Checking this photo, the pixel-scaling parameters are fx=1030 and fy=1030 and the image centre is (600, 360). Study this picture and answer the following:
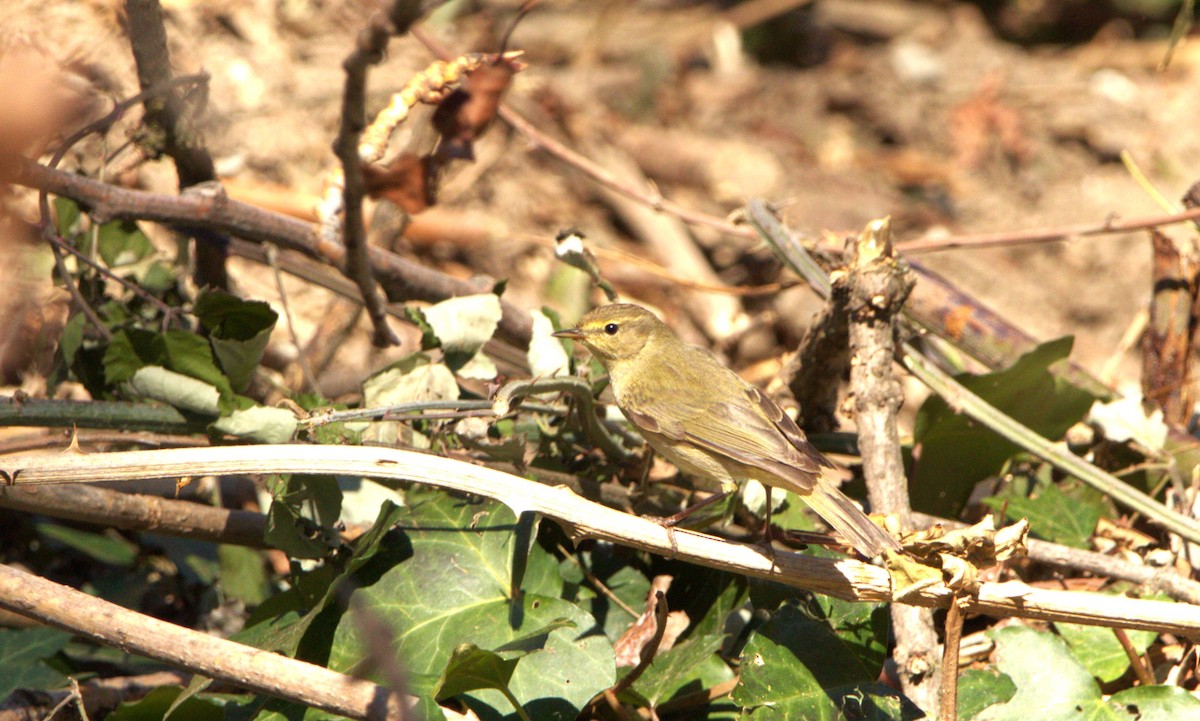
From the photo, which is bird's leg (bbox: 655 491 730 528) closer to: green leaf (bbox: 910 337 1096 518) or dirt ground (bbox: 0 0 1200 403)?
green leaf (bbox: 910 337 1096 518)

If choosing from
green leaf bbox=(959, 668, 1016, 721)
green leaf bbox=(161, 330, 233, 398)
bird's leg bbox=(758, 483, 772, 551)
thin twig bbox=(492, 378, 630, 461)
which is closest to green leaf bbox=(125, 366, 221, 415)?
green leaf bbox=(161, 330, 233, 398)

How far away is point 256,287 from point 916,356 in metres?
2.78

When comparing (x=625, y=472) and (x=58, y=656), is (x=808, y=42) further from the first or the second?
(x=58, y=656)

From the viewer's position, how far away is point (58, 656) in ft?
9.56

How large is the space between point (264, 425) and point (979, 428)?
209 centimetres

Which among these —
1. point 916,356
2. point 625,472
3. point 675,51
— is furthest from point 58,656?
point 675,51

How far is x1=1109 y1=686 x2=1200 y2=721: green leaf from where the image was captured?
8.07 ft

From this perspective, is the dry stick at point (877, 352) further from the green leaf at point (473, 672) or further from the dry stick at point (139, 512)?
the dry stick at point (139, 512)

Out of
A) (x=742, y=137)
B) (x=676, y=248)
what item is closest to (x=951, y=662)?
(x=676, y=248)

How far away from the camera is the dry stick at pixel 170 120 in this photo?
9.21 ft

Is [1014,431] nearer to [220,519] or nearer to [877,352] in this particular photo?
[877,352]

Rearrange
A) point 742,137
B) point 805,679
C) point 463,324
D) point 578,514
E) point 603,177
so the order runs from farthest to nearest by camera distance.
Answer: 1. point 742,137
2. point 603,177
3. point 463,324
4. point 805,679
5. point 578,514

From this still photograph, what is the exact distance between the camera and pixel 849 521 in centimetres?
245

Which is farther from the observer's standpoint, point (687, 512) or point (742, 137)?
point (742, 137)
